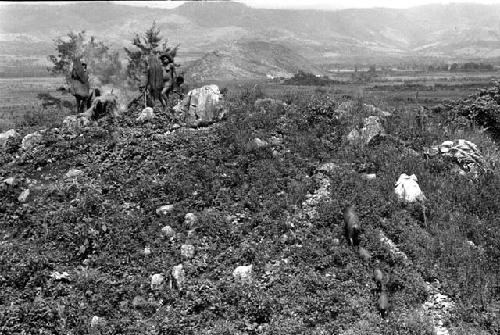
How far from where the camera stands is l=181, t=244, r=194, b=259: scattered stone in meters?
14.2

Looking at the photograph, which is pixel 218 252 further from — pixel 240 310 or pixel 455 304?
pixel 455 304

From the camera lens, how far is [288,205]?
52.4 ft

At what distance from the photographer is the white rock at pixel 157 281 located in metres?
13.1

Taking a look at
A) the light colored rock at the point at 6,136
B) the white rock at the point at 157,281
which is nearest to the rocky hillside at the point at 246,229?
the white rock at the point at 157,281

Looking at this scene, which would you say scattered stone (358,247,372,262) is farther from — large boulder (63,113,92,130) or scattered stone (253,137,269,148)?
large boulder (63,113,92,130)

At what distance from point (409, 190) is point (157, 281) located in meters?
9.03

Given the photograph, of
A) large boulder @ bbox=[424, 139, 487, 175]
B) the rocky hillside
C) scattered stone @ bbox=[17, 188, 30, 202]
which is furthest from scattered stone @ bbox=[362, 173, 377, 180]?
scattered stone @ bbox=[17, 188, 30, 202]

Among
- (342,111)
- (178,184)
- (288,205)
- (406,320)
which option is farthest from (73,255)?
(342,111)

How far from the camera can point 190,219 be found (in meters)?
15.5

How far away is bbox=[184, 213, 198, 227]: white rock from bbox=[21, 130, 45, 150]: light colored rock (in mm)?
9052

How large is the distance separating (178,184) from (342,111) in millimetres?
8505

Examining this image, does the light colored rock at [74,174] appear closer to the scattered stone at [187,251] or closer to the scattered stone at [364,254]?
the scattered stone at [187,251]

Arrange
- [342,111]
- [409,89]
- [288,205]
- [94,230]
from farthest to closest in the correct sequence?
[409,89] < [342,111] < [288,205] < [94,230]

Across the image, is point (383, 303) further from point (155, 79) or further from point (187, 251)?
point (155, 79)
